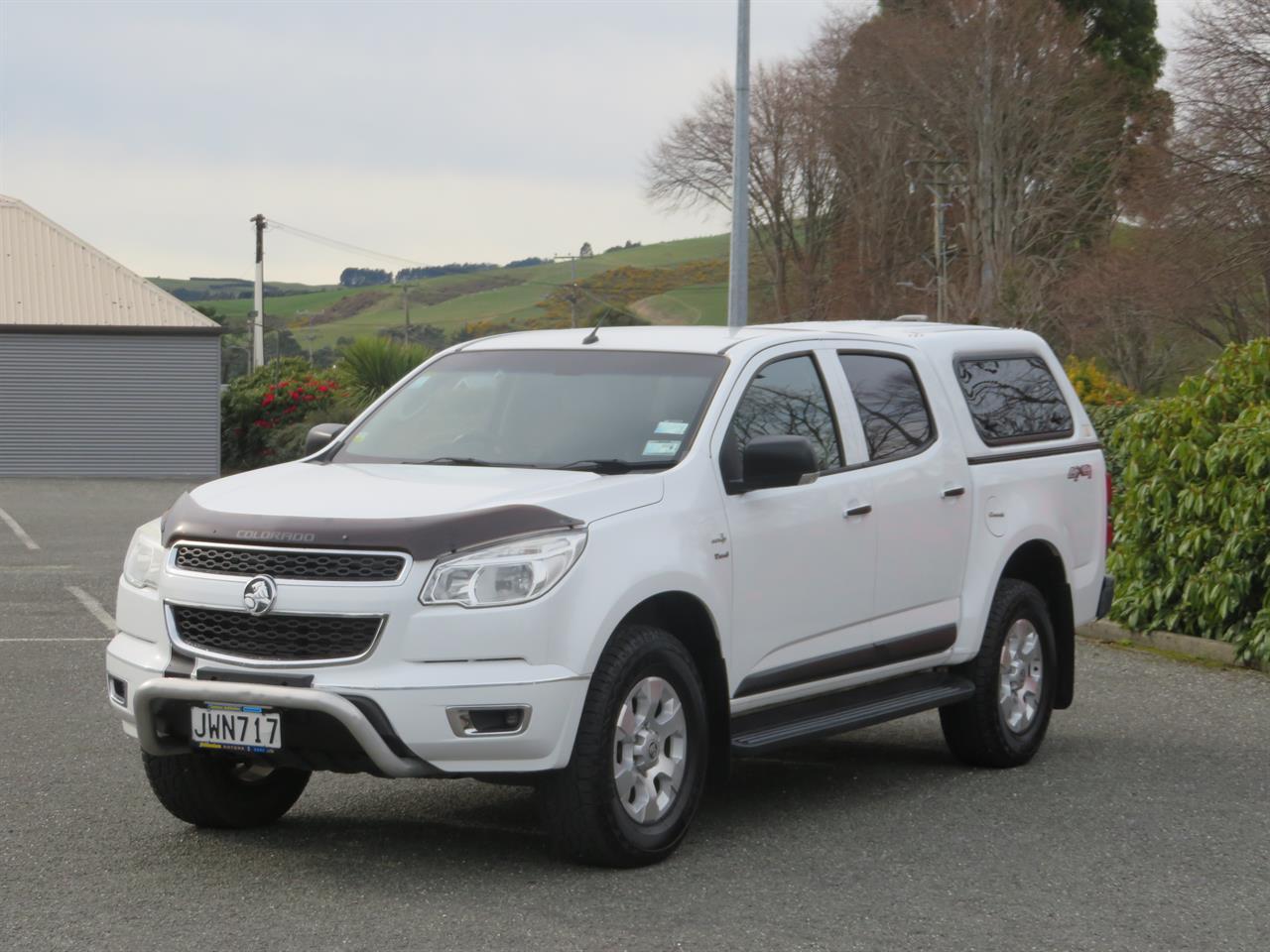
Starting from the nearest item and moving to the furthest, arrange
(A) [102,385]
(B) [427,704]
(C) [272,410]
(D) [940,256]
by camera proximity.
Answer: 1. (B) [427,704]
2. (A) [102,385]
3. (C) [272,410]
4. (D) [940,256]

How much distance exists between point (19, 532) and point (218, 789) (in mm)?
17448

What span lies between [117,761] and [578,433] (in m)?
2.70

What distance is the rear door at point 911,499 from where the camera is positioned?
25.7 ft

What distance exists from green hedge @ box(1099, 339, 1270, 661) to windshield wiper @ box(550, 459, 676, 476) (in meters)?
5.86

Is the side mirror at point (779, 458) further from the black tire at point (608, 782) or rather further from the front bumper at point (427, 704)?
the front bumper at point (427, 704)

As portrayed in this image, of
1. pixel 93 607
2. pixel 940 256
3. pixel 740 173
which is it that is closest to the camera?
pixel 93 607

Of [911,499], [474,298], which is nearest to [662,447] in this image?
→ [911,499]

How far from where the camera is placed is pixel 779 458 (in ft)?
22.4

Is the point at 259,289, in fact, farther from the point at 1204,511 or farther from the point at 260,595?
the point at 260,595

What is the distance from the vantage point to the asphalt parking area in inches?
225

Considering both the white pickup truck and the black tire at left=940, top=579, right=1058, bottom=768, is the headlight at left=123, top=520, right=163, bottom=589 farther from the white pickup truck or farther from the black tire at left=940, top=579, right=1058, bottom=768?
the black tire at left=940, top=579, right=1058, bottom=768

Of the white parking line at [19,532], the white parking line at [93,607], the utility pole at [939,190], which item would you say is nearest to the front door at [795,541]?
the white parking line at [93,607]

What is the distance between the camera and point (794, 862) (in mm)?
6609

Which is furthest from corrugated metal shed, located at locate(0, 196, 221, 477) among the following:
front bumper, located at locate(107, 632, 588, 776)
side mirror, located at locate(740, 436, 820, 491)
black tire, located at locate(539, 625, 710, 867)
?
front bumper, located at locate(107, 632, 588, 776)
